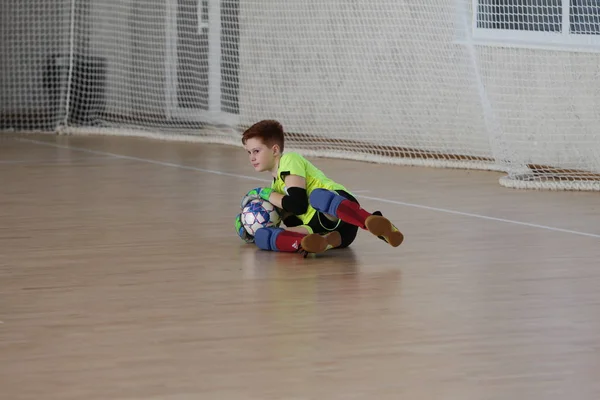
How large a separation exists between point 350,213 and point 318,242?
138mm

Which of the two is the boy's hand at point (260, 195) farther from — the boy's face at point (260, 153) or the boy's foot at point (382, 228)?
the boy's foot at point (382, 228)

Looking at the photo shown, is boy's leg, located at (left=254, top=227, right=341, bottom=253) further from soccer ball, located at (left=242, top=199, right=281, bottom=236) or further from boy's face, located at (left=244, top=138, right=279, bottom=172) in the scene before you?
boy's face, located at (left=244, top=138, right=279, bottom=172)

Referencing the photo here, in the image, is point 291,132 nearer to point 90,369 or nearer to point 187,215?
point 187,215

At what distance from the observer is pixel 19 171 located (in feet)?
22.9

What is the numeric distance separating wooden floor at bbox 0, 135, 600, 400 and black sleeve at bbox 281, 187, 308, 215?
0.58ft

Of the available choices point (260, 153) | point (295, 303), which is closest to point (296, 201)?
point (260, 153)

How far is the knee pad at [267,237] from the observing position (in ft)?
13.4

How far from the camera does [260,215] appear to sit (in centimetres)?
419

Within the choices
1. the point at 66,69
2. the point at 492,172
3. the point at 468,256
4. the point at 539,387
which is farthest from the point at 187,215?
the point at 66,69

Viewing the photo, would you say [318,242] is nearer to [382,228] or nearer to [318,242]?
[318,242]

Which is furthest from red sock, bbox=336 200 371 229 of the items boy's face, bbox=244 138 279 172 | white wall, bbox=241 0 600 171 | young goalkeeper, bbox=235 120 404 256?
white wall, bbox=241 0 600 171

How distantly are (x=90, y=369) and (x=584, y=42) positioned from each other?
4.70m

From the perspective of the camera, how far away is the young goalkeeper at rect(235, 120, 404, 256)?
12.8ft

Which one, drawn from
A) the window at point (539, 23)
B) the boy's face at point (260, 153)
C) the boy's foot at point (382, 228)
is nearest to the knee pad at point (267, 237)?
the boy's face at point (260, 153)
